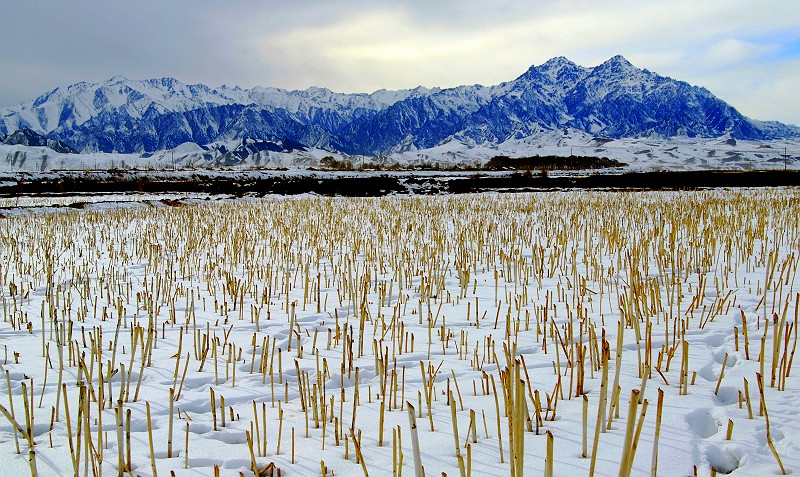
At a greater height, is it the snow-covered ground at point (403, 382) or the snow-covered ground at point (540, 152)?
the snow-covered ground at point (540, 152)

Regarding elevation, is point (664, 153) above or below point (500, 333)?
above

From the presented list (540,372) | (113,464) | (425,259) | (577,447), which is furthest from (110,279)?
(577,447)

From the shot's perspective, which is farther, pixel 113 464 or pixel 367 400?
pixel 367 400

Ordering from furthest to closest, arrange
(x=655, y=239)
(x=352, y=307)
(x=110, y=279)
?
(x=655, y=239), (x=110, y=279), (x=352, y=307)

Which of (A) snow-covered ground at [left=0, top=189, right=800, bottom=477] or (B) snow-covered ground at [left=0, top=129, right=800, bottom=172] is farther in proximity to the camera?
(B) snow-covered ground at [left=0, top=129, right=800, bottom=172]

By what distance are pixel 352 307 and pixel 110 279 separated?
3541 mm

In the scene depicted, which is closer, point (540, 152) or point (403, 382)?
point (403, 382)

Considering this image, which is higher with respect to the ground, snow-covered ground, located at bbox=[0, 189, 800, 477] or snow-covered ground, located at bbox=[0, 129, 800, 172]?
snow-covered ground, located at bbox=[0, 129, 800, 172]

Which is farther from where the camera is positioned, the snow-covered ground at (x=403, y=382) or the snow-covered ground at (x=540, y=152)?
the snow-covered ground at (x=540, y=152)

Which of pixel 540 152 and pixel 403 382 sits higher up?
pixel 540 152

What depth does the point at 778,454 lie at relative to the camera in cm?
249

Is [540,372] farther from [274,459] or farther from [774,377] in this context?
[274,459]

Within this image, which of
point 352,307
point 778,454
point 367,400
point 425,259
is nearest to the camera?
point 778,454

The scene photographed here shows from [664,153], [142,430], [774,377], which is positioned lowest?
[142,430]
